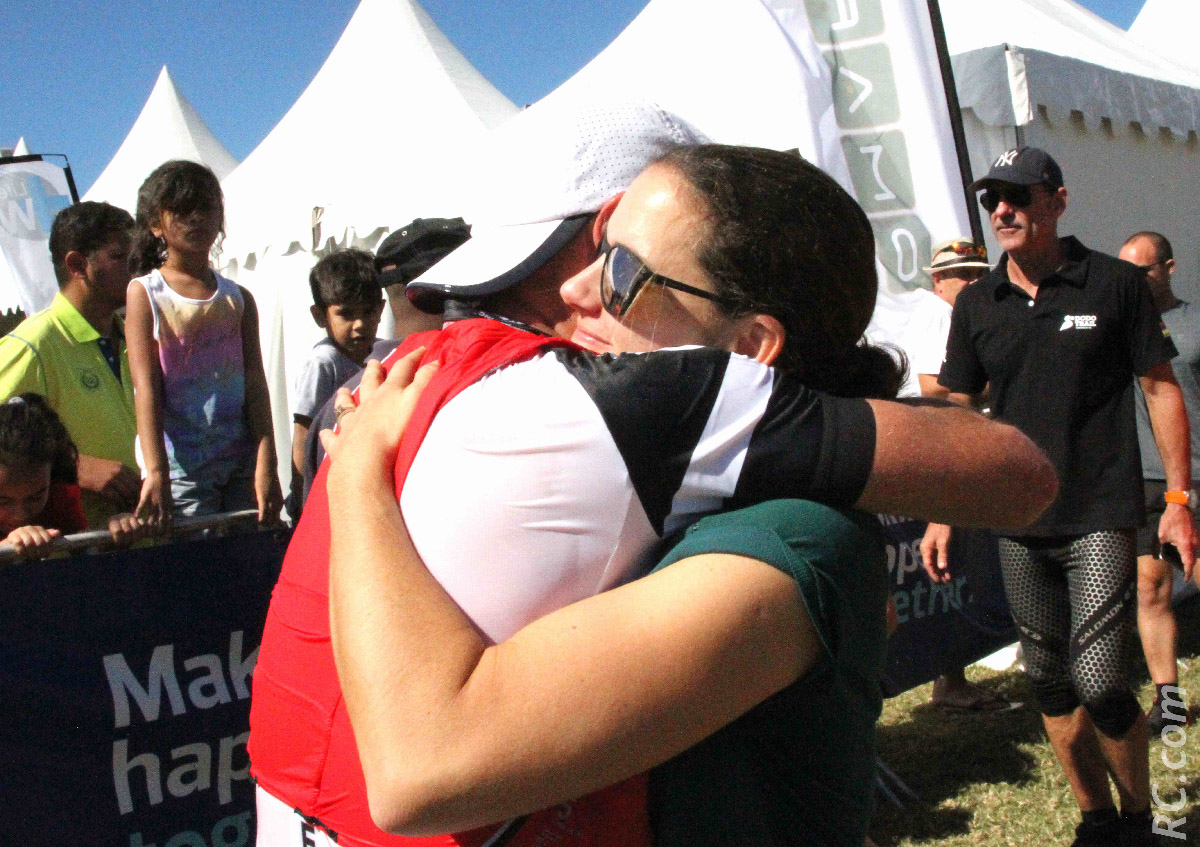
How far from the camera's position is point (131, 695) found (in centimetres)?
264

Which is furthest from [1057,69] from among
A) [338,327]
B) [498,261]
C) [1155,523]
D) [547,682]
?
[547,682]

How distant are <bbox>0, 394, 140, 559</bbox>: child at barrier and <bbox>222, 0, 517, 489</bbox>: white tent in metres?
5.13

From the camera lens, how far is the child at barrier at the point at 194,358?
3.61 m

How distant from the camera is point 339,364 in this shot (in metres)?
4.54

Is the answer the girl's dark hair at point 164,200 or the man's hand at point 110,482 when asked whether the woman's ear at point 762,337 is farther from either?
the girl's dark hair at point 164,200

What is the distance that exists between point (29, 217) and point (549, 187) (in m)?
6.62

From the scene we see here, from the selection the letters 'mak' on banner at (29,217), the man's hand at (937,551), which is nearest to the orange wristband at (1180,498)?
the man's hand at (937,551)

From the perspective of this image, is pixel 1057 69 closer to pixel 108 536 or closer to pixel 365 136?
pixel 365 136

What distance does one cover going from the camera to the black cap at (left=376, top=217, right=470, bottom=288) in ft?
9.75

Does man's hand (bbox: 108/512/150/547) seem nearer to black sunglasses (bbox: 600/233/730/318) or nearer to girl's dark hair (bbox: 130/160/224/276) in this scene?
girl's dark hair (bbox: 130/160/224/276)

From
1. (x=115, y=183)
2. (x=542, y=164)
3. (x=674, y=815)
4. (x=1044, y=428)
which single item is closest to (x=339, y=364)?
(x=1044, y=428)

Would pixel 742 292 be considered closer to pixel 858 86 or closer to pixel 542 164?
pixel 542 164

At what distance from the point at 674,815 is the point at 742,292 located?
0.51 metres

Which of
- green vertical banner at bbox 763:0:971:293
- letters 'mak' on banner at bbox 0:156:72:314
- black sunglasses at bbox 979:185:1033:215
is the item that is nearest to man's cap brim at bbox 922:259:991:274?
green vertical banner at bbox 763:0:971:293
